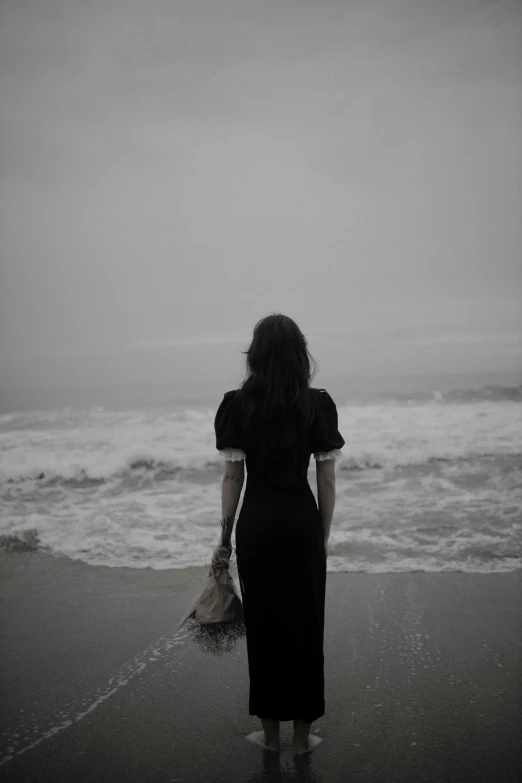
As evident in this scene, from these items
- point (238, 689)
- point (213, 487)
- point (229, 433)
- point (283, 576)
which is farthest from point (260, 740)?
point (213, 487)

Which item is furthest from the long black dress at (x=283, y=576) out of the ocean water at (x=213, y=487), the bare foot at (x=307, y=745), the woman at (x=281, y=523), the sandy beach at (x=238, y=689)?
the ocean water at (x=213, y=487)

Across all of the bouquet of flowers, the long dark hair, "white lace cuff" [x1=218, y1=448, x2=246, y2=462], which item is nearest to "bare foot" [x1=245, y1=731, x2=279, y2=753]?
the bouquet of flowers

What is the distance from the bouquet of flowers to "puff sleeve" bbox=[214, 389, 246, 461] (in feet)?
1.25

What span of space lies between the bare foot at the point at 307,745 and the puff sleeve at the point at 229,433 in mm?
1393

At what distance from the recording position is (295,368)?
8.33 ft

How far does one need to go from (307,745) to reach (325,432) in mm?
1503

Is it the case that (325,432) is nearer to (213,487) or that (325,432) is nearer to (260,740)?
(260,740)

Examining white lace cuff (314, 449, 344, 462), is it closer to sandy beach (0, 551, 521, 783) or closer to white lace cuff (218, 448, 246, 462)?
white lace cuff (218, 448, 246, 462)

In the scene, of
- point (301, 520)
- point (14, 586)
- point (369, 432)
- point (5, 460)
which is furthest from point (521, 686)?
point (369, 432)

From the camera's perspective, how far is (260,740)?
8.62 feet

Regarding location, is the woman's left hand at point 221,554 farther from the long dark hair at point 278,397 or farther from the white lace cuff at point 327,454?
the white lace cuff at point 327,454

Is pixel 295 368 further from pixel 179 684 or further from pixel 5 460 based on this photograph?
pixel 5 460

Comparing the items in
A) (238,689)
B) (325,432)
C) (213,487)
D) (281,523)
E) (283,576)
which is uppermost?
(325,432)

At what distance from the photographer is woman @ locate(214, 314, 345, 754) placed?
2518 mm
